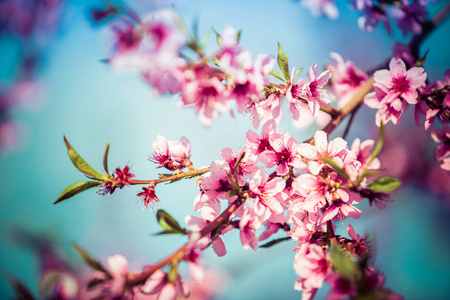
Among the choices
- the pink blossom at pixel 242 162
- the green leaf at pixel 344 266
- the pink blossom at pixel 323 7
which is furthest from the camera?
the pink blossom at pixel 323 7

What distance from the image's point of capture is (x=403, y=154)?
1358 mm

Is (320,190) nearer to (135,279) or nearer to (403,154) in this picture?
(135,279)

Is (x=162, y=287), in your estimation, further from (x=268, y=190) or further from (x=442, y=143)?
(x=442, y=143)

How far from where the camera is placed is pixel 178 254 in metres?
0.44

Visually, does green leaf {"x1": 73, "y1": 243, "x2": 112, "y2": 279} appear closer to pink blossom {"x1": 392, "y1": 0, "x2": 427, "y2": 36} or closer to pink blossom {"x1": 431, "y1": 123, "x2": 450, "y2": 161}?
pink blossom {"x1": 431, "y1": 123, "x2": 450, "y2": 161}

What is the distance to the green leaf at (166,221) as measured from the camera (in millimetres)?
427

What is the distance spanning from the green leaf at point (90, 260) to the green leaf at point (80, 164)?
6.3 inches

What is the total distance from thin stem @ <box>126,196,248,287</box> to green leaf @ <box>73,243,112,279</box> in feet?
0.13

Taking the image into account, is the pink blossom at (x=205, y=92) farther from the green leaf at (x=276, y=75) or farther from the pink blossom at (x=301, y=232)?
the pink blossom at (x=301, y=232)

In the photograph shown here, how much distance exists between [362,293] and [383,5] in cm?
100

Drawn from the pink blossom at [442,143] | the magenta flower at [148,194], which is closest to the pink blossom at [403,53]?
the pink blossom at [442,143]

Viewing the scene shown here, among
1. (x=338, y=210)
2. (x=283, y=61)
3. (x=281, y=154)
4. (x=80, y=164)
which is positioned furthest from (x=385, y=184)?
(x=80, y=164)

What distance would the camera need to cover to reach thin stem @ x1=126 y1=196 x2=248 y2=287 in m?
0.42

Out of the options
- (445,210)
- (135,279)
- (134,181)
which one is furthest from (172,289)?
(445,210)
